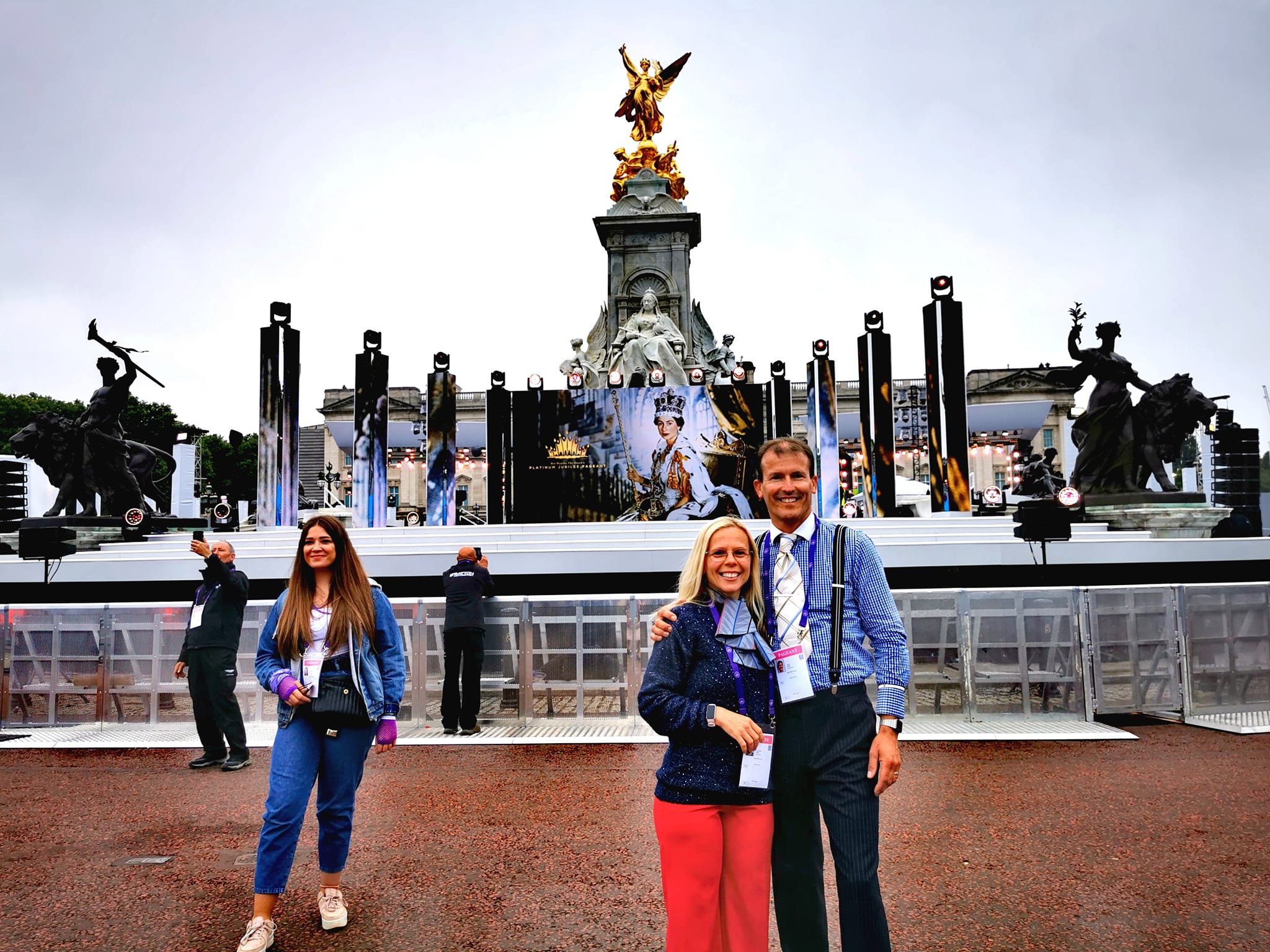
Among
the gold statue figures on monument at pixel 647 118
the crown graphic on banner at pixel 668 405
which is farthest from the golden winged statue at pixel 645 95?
the crown graphic on banner at pixel 668 405

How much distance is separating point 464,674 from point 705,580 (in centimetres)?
580

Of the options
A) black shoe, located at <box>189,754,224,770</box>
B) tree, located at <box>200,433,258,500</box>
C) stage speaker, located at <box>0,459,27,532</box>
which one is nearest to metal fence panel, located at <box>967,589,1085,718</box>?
black shoe, located at <box>189,754,224,770</box>

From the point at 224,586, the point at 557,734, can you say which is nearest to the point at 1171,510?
the point at 557,734

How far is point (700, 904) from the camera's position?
8.74 feet

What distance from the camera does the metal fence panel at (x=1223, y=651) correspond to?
27.2 feet

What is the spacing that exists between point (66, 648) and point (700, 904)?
26.8 feet

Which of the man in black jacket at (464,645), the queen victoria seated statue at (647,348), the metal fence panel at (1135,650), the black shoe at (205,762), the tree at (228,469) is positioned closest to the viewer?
the black shoe at (205,762)

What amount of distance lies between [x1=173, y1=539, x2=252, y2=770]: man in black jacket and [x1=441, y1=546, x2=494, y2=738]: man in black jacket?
179 centimetres

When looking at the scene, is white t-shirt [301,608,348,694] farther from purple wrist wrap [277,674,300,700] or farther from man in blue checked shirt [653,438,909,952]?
man in blue checked shirt [653,438,909,952]

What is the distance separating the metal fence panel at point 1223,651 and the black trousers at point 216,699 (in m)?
8.38

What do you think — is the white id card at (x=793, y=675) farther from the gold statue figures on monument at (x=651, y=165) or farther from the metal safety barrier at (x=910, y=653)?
the gold statue figures on monument at (x=651, y=165)

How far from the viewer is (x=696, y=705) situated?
271 centimetres

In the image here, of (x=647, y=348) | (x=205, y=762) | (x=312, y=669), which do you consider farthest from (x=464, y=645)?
(x=647, y=348)

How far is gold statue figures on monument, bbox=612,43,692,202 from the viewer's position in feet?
125
